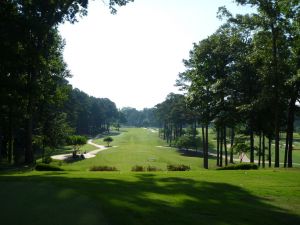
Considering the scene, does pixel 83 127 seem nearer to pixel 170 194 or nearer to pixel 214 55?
pixel 214 55

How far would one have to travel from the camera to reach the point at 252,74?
143 feet

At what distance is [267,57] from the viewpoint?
34781mm

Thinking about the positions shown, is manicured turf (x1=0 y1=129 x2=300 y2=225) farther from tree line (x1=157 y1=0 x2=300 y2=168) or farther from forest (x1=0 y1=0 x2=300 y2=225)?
tree line (x1=157 y1=0 x2=300 y2=168)

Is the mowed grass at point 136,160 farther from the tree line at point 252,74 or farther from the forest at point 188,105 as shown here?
the tree line at point 252,74

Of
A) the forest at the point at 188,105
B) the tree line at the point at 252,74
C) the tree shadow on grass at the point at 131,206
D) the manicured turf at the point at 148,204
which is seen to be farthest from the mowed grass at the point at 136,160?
the tree shadow on grass at the point at 131,206

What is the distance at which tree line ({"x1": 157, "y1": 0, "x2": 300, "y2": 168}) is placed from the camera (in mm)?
33031

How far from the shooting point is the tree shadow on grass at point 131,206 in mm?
9078

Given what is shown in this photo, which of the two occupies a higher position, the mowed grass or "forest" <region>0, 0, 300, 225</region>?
"forest" <region>0, 0, 300, 225</region>

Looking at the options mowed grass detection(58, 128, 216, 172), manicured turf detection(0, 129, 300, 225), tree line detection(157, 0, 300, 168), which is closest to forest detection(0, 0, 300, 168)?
tree line detection(157, 0, 300, 168)

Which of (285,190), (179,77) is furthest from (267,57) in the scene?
(179,77)

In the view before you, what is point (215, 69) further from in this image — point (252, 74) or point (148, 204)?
point (148, 204)

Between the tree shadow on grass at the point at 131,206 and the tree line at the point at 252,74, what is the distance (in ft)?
55.6

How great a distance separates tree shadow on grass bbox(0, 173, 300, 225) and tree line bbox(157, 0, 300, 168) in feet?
55.6

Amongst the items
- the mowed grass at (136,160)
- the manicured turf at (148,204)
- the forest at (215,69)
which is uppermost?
the forest at (215,69)
